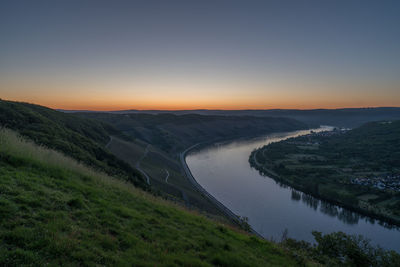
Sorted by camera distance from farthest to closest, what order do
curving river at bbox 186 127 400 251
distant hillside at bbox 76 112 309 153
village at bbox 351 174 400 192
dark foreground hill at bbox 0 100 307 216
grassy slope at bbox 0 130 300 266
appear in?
distant hillside at bbox 76 112 309 153, village at bbox 351 174 400 192, curving river at bbox 186 127 400 251, dark foreground hill at bbox 0 100 307 216, grassy slope at bbox 0 130 300 266

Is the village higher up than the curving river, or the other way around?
the village

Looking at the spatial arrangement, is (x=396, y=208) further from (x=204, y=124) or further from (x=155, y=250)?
(x=204, y=124)

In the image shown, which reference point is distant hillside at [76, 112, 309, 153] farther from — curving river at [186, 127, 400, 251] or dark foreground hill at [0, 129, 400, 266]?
dark foreground hill at [0, 129, 400, 266]

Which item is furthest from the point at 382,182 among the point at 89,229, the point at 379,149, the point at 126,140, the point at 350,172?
the point at 89,229

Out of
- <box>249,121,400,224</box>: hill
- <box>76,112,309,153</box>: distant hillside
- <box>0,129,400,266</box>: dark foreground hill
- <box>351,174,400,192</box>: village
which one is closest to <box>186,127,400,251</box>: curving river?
<box>249,121,400,224</box>: hill

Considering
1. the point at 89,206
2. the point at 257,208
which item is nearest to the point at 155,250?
the point at 89,206
